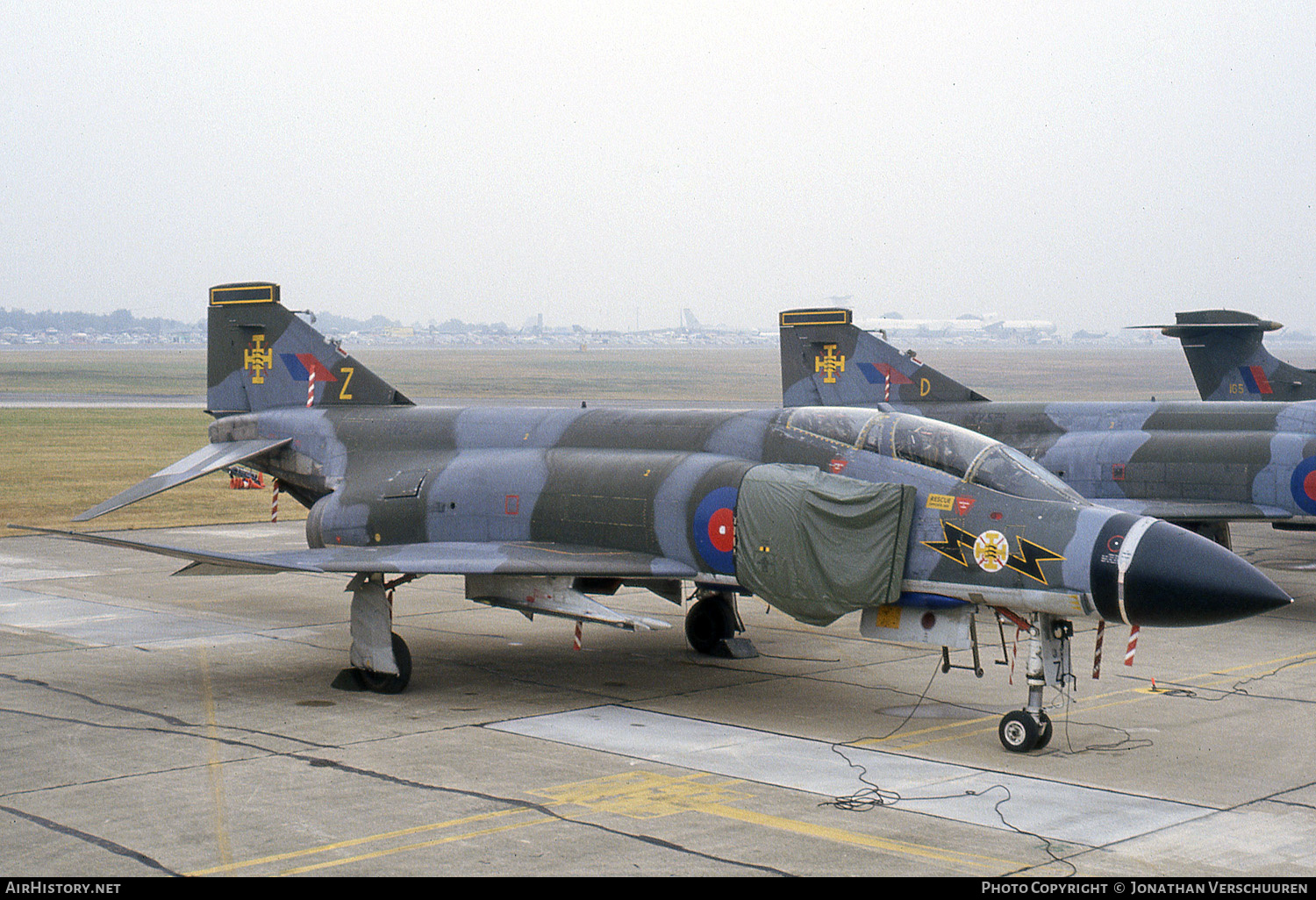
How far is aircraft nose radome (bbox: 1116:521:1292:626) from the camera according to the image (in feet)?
31.4

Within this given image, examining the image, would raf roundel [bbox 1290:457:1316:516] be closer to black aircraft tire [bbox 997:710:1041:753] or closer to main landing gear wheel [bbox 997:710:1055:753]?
main landing gear wheel [bbox 997:710:1055:753]

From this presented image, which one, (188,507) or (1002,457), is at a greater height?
(1002,457)

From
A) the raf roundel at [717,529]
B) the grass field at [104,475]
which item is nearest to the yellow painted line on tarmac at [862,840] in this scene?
the raf roundel at [717,529]

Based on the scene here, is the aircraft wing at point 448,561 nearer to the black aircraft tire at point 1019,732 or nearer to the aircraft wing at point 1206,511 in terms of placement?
the black aircraft tire at point 1019,732

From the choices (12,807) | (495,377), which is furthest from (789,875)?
(495,377)

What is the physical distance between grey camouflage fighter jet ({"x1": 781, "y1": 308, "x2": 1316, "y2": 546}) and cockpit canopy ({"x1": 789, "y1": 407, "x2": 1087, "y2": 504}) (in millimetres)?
6131

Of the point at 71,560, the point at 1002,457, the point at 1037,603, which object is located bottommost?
the point at 71,560

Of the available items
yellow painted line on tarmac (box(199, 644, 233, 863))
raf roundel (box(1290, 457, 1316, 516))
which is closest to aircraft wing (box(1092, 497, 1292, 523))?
raf roundel (box(1290, 457, 1316, 516))

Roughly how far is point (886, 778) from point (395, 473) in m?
7.08

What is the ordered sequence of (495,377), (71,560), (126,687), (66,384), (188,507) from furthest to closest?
(495,377)
(66,384)
(188,507)
(71,560)
(126,687)

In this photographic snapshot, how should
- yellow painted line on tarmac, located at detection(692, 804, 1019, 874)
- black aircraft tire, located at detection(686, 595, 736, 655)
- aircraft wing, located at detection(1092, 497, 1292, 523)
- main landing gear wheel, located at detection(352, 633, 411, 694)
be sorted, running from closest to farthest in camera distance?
yellow painted line on tarmac, located at detection(692, 804, 1019, 874) < main landing gear wheel, located at detection(352, 633, 411, 694) < black aircraft tire, located at detection(686, 595, 736, 655) < aircraft wing, located at detection(1092, 497, 1292, 523)
